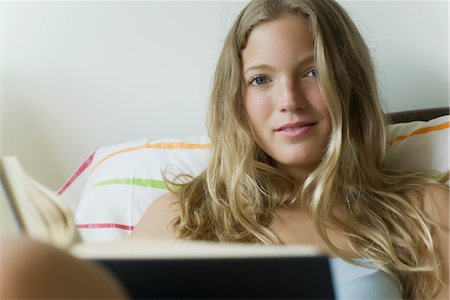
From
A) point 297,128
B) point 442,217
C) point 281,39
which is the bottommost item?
point 442,217

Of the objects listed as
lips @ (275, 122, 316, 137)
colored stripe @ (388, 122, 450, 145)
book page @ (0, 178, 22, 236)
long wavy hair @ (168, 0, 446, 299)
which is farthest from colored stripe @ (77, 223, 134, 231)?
book page @ (0, 178, 22, 236)

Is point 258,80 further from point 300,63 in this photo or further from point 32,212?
point 32,212

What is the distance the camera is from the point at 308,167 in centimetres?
97

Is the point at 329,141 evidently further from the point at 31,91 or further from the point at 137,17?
the point at 31,91

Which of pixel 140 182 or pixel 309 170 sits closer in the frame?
pixel 309 170

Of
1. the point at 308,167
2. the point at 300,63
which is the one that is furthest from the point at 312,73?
the point at 308,167

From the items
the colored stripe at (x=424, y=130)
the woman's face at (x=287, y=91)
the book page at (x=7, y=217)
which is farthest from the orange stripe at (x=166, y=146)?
the book page at (x=7, y=217)

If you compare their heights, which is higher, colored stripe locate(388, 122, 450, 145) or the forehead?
the forehead

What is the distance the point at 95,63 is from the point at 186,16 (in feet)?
0.78

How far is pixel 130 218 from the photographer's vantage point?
1.05 metres

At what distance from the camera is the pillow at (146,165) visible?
1.01 m

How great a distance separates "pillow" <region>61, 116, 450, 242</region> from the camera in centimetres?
101

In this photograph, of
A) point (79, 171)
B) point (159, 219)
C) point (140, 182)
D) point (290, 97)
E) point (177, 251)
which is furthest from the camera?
point (79, 171)

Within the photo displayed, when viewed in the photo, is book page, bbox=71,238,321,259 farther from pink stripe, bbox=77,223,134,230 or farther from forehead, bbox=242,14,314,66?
pink stripe, bbox=77,223,134,230
